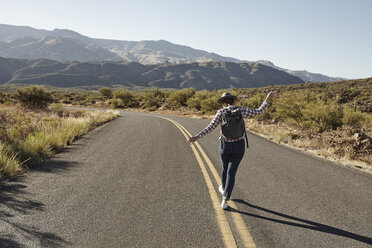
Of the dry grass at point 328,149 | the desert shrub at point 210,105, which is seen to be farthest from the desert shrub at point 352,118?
the desert shrub at point 210,105

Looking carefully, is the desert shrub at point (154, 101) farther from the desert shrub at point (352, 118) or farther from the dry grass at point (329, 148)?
the dry grass at point (329, 148)

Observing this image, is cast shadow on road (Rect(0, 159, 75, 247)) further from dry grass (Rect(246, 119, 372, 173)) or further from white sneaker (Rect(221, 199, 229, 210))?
dry grass (Rect(246, 119, 372, 173))

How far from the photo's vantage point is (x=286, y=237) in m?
3.36

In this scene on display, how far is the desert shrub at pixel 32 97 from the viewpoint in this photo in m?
21.8

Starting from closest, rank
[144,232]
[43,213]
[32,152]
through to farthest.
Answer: [144,232]
[43,213]
[32,152]

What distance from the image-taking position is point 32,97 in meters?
21.8

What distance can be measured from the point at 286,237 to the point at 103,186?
344 cm

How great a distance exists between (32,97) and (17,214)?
70.2 feet

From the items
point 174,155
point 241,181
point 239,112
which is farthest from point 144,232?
point 174,155

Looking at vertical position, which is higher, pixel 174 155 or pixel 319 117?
pixel 319 117

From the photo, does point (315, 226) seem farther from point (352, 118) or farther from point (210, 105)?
point (210, 105)

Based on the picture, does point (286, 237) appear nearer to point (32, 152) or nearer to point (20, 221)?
point (20, 221)

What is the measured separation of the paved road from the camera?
327cm

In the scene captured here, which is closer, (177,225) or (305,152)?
(177,225)
